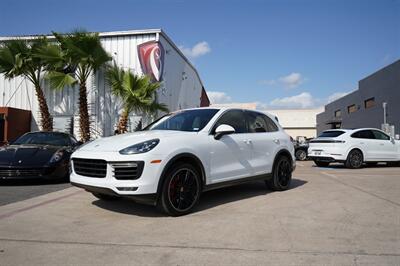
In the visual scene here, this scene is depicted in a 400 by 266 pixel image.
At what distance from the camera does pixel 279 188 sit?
6.78 meters

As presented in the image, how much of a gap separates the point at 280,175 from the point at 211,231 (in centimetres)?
323

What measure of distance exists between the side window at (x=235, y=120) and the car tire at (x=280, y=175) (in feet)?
3.90

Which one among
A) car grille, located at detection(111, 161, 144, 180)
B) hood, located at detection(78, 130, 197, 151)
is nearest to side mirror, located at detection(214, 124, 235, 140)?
hood, located at detection(78, 130, 197, 151)

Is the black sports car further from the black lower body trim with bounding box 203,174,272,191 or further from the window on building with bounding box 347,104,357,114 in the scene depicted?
the window on building with bounding box 347,104,357,114

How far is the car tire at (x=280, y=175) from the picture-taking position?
666cm

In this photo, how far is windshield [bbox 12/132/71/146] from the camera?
8672 millimetres

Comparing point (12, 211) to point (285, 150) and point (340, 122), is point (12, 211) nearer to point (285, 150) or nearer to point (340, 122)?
point (285, 150)

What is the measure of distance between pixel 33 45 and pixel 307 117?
60.3m

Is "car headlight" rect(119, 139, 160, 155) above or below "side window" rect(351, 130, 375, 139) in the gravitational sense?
below

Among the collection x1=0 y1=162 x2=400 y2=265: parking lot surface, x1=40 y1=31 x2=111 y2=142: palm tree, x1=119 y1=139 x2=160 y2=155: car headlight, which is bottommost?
x1=0 y1=162 x2=400 y2=265: parking lot surface

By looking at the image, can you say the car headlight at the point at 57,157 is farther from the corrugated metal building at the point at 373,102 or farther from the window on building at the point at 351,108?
the window on building at the point at 351,108

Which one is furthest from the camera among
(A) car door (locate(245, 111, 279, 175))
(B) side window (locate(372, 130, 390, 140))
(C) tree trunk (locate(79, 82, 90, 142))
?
(C) tree trunk (locate(79, 82, 90, 142))

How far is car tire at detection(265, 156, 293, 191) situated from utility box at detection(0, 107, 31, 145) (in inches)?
500

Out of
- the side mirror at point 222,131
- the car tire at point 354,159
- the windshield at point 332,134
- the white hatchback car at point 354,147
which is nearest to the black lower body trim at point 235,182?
the side mirror at point 222,131
